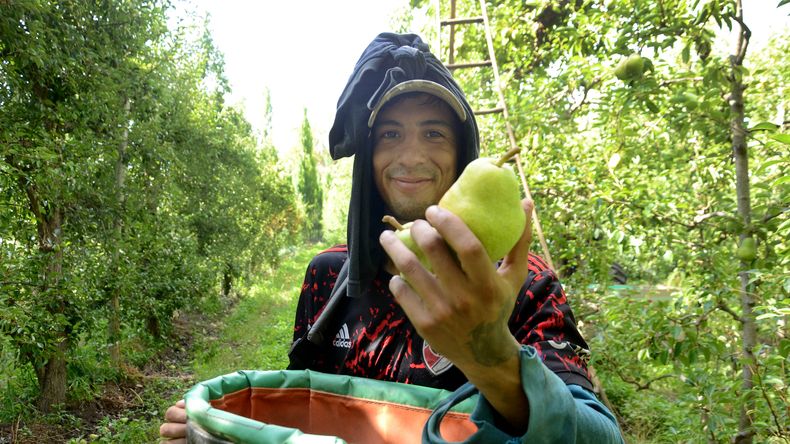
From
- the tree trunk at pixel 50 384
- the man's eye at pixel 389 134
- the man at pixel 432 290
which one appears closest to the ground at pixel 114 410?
the tree trunk at pixel 50 384

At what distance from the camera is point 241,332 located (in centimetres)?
979

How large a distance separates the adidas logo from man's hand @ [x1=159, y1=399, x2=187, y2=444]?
559 millimetres

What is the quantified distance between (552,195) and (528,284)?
284 centimetres

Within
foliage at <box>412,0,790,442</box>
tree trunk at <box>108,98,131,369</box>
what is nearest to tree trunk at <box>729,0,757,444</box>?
foliage at <box>412,0,790,442</box>

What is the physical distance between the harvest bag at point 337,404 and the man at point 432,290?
164 mm

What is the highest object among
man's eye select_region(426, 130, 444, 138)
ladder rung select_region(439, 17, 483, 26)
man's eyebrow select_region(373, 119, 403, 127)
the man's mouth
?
ladder rung select_region(439, 17, 483, 26)

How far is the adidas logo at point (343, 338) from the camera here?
5.55ft

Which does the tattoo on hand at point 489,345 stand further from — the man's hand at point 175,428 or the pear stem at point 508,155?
the man's hand at point 175,428

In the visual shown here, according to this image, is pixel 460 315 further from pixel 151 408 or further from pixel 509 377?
pixel 151 408

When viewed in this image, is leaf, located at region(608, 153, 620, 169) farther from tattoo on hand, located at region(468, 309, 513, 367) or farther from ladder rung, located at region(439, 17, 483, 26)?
tattoo on hand, located at region(468, 309, 513, 367)

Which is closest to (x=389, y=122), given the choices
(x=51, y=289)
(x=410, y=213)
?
(x=410, y=213)

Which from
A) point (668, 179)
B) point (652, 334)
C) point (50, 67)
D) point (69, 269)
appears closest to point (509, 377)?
point (652, 334)

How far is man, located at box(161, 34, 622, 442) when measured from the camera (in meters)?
0.80

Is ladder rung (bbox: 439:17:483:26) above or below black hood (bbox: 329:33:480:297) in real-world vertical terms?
above
